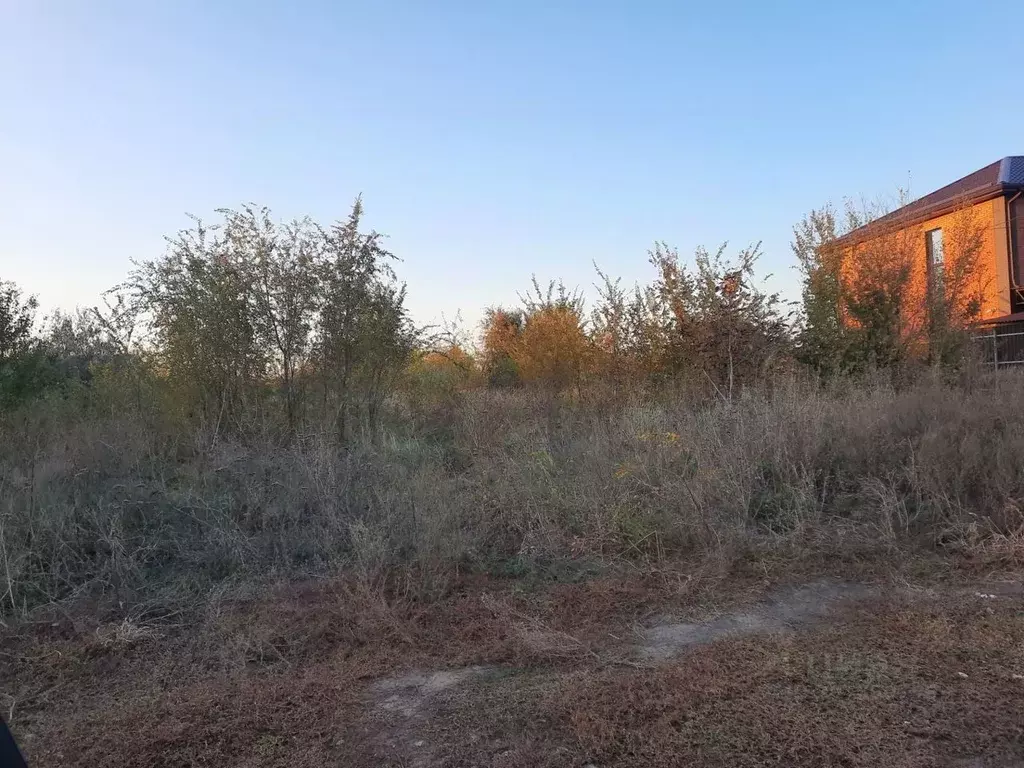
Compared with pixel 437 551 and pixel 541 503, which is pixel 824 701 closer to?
pixel 437 551

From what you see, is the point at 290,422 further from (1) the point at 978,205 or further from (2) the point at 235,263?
(1) the point at 978,205

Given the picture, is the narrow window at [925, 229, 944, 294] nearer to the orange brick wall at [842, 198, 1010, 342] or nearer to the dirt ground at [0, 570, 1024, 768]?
the orange brick wall at [842, 198, 1010, 342]

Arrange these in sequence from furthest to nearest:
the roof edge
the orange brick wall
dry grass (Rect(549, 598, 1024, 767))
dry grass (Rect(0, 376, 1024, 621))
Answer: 1. the roof edge
2. the orange brick wall
3. dry grass (Rect(0, 376, 1024, 621))
4. dry grass (Rect(549, 598, 1024, 767))

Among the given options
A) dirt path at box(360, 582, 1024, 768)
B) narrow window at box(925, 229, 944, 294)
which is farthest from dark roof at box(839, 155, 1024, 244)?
dirt path at box(360, 582, 1024, 768)

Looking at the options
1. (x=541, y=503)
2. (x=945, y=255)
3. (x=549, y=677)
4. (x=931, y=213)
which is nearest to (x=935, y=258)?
(x=945, y=255)

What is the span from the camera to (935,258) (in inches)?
683

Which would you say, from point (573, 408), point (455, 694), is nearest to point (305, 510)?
point (455, 694)

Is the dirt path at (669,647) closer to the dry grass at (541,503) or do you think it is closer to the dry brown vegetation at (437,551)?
the dry brown vegetation at (437,551)

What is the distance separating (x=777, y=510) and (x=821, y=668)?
2558 mm

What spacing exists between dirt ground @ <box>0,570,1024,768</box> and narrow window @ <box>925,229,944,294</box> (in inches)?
484

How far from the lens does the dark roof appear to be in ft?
51.5

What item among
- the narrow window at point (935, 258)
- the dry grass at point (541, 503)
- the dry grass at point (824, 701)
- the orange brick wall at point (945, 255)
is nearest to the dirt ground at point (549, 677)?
the dry grass at point (824, 701)

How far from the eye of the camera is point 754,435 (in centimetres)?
640

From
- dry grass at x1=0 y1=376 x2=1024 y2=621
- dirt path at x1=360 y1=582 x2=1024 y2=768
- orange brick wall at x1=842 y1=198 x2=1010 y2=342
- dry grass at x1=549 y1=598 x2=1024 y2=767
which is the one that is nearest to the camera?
dry grass at x1=549 y1=598 x2=1024 y2=767
